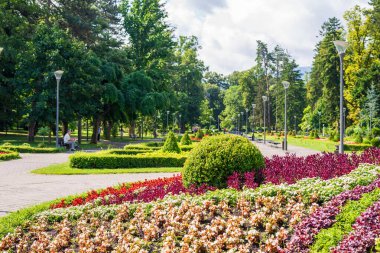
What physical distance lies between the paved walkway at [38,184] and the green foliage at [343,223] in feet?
22.1

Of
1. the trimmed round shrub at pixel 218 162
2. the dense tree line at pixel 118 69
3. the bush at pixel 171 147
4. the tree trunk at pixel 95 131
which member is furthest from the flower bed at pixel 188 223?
the tree trunk at pixel 95 131

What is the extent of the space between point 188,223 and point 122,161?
1247 cm

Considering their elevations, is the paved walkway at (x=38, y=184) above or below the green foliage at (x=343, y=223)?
below

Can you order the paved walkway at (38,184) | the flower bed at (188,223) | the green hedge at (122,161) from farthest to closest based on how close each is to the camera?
the green hedge at (122,161) < the paved walkway at (38,184) < the flower bed at (188,223)

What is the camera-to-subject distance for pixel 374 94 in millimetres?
51250

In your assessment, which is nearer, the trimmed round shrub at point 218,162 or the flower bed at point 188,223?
the flower bed at point 188,223

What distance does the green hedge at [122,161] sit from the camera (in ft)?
59.0

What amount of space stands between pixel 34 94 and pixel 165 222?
100 feet

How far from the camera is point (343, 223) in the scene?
509cm

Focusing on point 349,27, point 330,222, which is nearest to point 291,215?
point 330,222

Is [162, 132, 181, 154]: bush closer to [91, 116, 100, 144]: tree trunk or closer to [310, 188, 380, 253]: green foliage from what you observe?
[310, 188, 380, 253]: green foliage

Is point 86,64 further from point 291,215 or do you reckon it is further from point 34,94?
point 291,215

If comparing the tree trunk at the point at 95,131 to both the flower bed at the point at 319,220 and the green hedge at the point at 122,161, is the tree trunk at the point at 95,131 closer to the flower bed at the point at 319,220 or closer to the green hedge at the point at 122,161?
the green hedge at the point at 122,161

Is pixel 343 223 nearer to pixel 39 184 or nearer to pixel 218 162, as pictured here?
pixel 218 162
